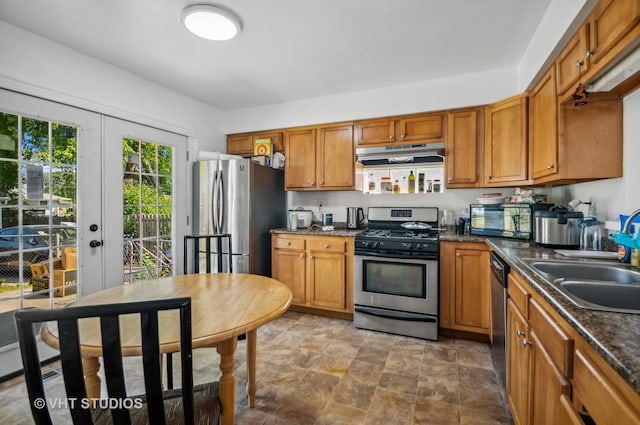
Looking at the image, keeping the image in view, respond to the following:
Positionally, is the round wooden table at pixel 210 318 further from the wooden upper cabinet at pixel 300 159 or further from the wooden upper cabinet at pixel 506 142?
the wooden upper cabinet at pixel 506 142

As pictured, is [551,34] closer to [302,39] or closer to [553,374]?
[302,39]

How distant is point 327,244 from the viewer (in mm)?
3188

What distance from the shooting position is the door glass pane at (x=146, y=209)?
2.86 metres

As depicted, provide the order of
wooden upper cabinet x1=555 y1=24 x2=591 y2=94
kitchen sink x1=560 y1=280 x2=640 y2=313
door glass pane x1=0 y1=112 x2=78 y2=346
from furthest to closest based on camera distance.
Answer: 1. door glass pane x1=0 y1=112 x2=78 y2=346
2. wooden upper cabinet x1=555 y1=24 x2=591 y2=94
3. kitchen sink x1=560 y1=280 x2=640 y2=313

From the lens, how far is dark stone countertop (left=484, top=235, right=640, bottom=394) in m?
0.62

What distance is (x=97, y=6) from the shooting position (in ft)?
6.28

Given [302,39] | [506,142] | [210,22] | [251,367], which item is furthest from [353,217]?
[210,22]

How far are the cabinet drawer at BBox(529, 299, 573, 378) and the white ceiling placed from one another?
1878mm

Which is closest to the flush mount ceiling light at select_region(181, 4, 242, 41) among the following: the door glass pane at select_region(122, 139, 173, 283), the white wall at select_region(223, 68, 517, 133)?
the door glass pane at select_region(122, 139, 173, 283)

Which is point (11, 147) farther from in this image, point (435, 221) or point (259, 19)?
point (435, 221)

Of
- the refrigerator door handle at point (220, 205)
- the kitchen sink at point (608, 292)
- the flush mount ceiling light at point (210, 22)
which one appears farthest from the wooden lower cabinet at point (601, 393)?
the refrigerator door handle at point (220, 205)

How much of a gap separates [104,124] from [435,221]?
334cm

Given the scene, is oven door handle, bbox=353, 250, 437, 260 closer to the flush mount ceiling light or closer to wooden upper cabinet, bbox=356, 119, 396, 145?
wooden upper cabinet, bbox=356, 119, 396, 145

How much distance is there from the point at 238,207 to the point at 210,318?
2.14 meters
